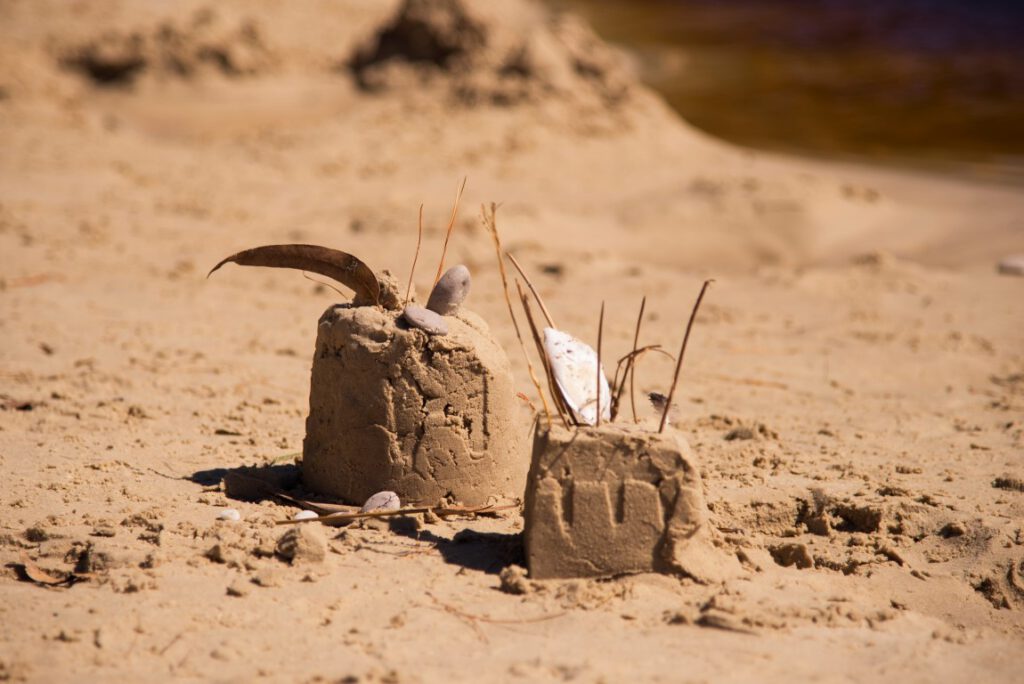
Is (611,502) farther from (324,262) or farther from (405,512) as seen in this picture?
(324,262)

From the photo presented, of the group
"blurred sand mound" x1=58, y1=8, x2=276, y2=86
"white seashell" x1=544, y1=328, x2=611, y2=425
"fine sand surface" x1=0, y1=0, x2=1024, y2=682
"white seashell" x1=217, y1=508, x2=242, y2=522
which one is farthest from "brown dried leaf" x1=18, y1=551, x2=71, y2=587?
"blurred sand mound" x1=58, y1=8, x2=276, y2=86

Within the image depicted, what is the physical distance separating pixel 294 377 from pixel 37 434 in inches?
45.0

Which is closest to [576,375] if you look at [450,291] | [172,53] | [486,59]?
[450,291]

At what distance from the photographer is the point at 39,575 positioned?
2.88 meters

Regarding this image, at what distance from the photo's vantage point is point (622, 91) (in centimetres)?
Result: 991

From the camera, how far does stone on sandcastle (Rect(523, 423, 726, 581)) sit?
2.85 meters

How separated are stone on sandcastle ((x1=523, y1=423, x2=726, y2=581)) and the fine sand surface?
0.19ft

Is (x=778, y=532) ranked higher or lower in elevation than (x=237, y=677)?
higher

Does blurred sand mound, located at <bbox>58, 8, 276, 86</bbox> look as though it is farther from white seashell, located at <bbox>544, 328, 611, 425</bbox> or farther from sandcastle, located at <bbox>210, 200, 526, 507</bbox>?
white seashell, located at <bbox>544, 328, 611, 425</bbox>

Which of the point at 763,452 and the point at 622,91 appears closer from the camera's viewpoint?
the point at 763,452

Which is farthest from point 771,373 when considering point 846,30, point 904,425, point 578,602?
point 846,30

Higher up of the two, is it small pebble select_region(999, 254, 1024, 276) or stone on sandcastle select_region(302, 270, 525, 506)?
small pebble select_region(999, 254, 1024, 276)

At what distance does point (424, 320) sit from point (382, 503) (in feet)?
1.79

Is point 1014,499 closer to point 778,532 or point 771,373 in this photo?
point 778,532
